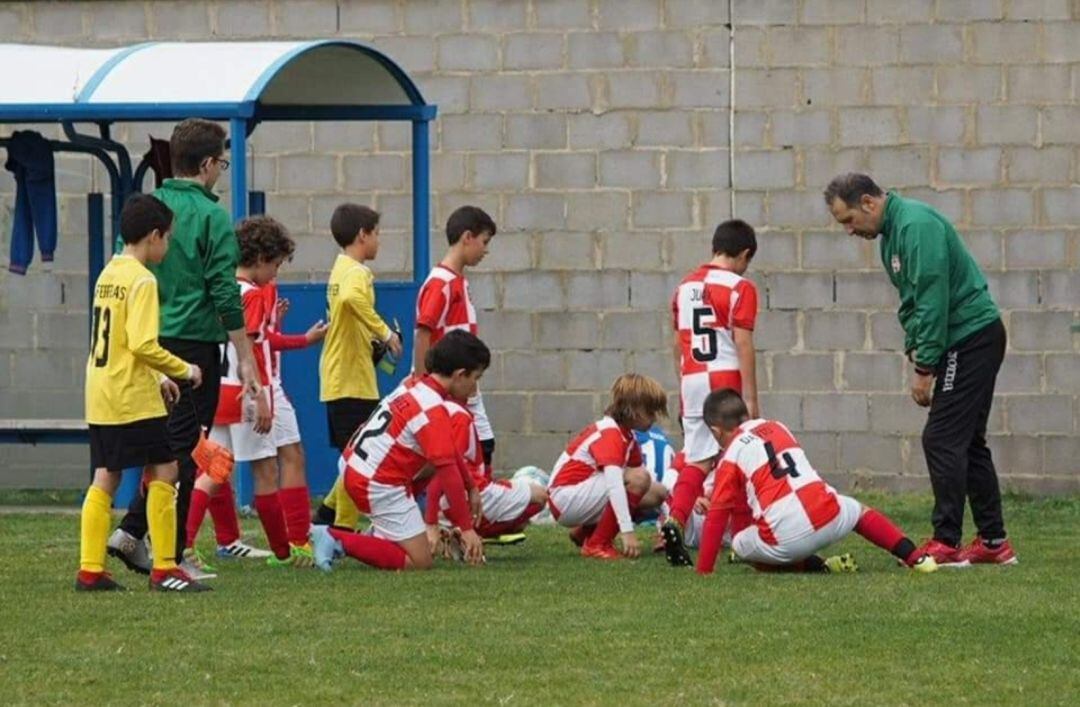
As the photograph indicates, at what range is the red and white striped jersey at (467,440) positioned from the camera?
10188 millimetres

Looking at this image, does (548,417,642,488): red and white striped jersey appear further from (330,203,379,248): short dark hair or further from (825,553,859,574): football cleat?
(330,203,379,248): short dark hair

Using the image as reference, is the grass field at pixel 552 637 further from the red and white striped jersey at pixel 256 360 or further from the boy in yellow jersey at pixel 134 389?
the red and white striped jersey at pixel 256 360

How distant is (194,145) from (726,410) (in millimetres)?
2454

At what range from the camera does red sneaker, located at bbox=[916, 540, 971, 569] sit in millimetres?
10203

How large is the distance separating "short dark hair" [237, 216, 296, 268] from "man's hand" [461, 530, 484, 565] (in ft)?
5.43

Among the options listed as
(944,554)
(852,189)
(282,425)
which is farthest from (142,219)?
(944,554)

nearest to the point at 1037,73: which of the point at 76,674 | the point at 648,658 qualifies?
the point at 648,658

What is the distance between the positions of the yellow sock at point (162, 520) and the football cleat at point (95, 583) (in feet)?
0.66

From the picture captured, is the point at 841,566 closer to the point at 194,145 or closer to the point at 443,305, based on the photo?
the point at 443,305

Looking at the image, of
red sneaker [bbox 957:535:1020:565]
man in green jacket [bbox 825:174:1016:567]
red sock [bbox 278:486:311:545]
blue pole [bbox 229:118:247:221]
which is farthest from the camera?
blue pole [bbox 229:118:247:221]

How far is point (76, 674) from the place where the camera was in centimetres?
736

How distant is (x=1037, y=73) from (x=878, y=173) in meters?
1.08

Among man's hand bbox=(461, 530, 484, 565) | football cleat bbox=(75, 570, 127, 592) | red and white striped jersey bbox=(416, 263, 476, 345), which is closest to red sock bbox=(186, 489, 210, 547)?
football cleat bbox=(75, 570, 127, 592)

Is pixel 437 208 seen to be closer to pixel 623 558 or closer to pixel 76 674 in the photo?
pixel 623 558
